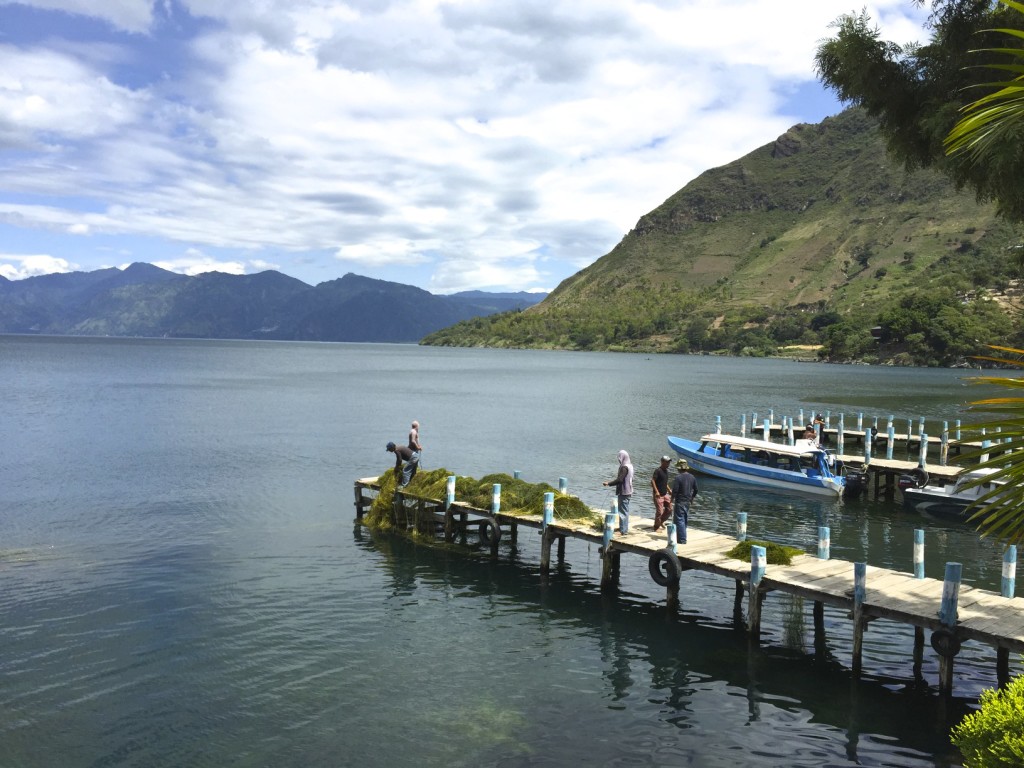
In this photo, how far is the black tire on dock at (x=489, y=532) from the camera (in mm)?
27078

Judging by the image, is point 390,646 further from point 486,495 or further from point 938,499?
point 938,499

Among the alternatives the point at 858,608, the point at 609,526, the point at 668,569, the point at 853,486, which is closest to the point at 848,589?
the point at 858,608

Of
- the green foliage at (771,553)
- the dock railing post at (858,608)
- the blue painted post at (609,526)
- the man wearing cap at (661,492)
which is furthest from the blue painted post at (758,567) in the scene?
the blue painted post at (609,526)

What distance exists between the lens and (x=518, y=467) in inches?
1802

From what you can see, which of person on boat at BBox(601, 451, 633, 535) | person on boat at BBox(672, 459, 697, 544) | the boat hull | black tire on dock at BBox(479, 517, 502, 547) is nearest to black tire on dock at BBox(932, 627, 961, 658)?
person on boat at BBox(672, 459, 697, 544)

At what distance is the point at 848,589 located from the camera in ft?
59.6

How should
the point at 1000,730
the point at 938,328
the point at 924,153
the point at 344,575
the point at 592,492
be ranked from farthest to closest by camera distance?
the point at 938,328
the point at 592,492
the point at 344,575
the point at 924,153
the point at 1000,730

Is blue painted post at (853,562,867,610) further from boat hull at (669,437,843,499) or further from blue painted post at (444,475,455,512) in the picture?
boat hull at (669,437,843,499)

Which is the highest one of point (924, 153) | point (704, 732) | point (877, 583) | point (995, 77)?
point (995, 77)

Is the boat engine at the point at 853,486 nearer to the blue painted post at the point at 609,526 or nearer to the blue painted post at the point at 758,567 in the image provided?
the blue painted post at the point at 609,526

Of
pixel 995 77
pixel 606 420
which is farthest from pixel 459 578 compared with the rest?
pixel 606 420

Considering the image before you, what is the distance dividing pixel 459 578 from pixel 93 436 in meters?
40.8

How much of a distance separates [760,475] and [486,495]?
19119mm

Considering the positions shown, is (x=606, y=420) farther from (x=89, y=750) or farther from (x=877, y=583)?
(x=89, y=750)
